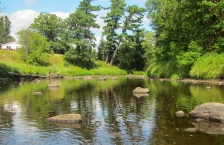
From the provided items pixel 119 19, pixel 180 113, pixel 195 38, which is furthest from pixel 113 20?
pixel 180 113

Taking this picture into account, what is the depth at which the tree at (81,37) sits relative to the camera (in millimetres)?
76938

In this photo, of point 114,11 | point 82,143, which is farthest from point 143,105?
point 114,11

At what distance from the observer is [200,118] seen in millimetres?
14391

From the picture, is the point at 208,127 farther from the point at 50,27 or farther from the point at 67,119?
the point at 50,27

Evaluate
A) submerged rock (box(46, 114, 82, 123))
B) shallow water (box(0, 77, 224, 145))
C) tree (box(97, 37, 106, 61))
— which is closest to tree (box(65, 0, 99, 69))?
tree (box(97, 37, 106, 61))

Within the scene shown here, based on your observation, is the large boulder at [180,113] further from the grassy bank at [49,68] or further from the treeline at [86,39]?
the treeline at [86,39]

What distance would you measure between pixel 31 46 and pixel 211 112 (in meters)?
60.2

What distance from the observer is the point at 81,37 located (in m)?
78.7

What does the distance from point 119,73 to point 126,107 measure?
64717mm

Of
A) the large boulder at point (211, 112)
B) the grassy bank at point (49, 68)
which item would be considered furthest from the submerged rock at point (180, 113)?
the grassy bank at point (49, 68)

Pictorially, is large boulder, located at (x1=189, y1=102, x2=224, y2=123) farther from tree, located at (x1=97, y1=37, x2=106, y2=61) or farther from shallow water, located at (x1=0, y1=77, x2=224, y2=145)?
tree, located at (x1=97, y1=37, x2=106, y2=61)

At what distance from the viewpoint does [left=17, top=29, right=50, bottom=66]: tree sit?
6719cm

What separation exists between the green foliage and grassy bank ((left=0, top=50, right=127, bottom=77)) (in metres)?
32.4

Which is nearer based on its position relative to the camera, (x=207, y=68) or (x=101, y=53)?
(x=207, y=68)
